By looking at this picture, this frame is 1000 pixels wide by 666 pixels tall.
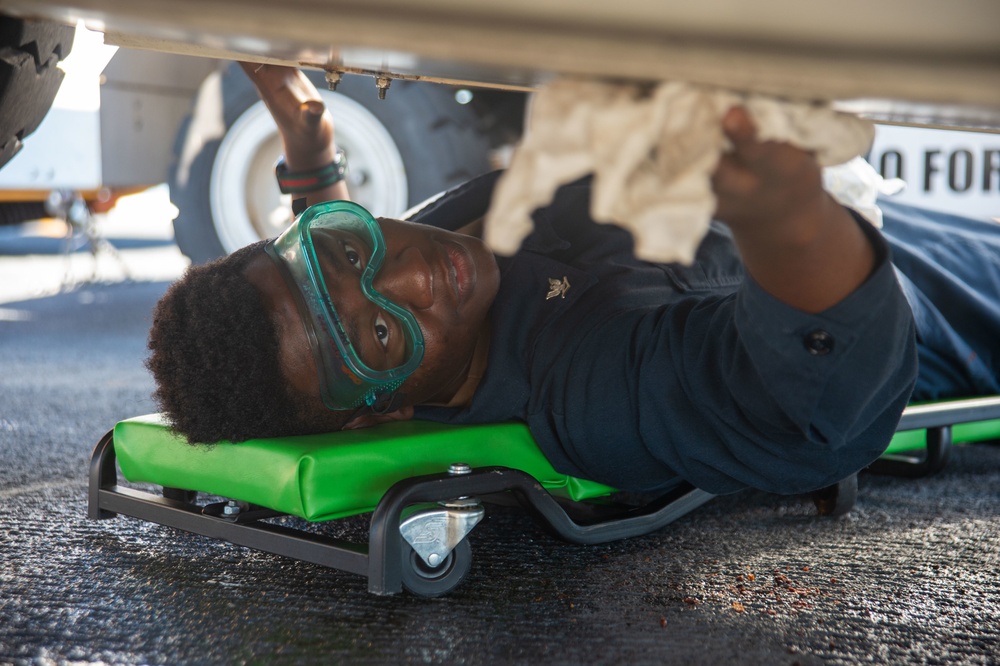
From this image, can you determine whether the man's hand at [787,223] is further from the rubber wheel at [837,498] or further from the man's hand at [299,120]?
the man's hand at [299,120]

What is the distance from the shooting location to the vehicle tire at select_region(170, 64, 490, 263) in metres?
3.07

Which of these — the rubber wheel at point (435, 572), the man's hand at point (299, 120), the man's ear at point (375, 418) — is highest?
the man's hand at point (299, 120)

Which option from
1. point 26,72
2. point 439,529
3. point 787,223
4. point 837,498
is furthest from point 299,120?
point 787,223

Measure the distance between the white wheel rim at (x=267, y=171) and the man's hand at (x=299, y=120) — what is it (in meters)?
1.11

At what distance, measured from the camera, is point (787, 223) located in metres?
0.76

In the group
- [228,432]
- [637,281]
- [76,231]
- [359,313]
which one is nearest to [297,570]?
[228,432]

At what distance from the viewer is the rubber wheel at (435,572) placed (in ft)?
3.65

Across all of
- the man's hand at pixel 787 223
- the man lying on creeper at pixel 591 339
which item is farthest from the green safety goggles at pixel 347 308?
the man's hand at pixel 787 223

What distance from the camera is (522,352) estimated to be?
4.59ft

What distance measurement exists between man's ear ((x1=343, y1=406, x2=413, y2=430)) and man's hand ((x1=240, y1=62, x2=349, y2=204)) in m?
0.68

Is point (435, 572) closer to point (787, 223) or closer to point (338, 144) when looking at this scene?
point (787, 223)

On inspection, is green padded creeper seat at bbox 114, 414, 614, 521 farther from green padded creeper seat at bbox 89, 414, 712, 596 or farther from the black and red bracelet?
the black and red bracelet

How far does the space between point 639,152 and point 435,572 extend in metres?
0.70

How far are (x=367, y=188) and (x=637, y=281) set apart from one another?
6.46ft
